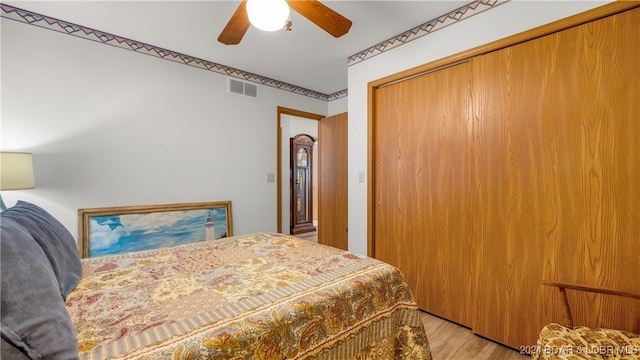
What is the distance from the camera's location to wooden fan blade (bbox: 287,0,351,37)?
1416mm

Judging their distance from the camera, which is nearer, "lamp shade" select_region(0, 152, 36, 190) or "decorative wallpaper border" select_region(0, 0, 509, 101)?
"lamp shade" select_region(0, 152, 36, 190)

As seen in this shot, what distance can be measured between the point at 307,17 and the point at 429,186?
1.61m

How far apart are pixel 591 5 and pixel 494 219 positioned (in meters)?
1.37

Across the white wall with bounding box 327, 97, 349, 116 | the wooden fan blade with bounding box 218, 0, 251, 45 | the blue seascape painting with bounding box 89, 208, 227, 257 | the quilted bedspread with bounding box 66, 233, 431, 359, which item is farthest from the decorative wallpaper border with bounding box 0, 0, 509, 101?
the quilted bedspread with bounding box 66, 233, 431, 359

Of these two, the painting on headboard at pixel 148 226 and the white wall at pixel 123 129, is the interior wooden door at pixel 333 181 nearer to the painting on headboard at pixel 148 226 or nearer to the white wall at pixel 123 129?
the white wall at pixel 123 129

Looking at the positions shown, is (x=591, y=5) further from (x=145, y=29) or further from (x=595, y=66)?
(x=145, y=29)

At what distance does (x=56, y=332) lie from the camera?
2.21 ft

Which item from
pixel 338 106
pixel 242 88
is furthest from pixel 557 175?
pixel 242 88

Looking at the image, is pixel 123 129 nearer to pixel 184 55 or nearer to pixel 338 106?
pixel 184 55

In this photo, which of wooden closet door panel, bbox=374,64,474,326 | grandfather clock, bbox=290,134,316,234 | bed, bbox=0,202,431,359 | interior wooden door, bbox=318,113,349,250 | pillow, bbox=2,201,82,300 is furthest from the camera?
grandfather clock, bbox=290,134,316,234

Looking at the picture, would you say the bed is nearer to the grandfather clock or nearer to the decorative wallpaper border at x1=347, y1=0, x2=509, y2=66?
the decorative wallpaper border at x1=347, y1=0, x2=509, y2=66

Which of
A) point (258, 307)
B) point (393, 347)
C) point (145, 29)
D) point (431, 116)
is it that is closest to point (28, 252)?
point (258, 307)

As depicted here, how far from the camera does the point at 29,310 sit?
66 centimetres

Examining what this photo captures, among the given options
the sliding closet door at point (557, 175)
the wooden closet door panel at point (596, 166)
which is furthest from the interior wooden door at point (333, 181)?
the wooden closet door panel at point (596, 166)
